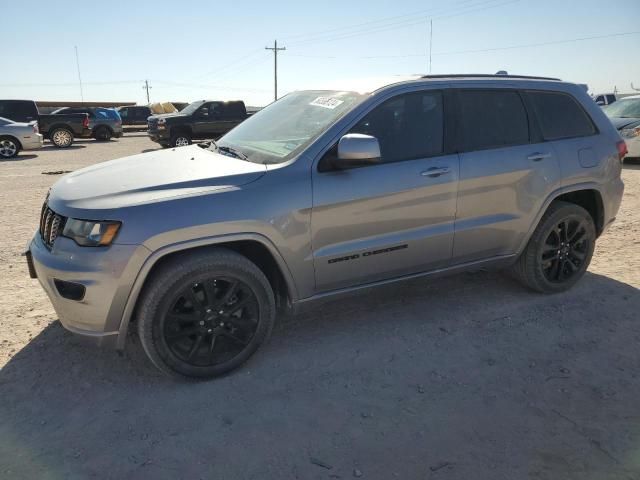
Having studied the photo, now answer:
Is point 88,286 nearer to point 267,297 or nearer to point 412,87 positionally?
point 267,297

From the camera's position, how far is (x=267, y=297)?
307 centimetres

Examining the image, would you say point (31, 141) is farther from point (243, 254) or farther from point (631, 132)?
point (631, 132)

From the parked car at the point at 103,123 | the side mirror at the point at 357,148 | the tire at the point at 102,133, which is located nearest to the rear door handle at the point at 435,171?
the side mirror at the point at 357,148

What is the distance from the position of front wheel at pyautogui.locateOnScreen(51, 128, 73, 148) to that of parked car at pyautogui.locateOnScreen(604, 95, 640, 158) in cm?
1882

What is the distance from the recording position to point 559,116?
4.03m

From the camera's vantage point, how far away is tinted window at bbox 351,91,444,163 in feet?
10.8

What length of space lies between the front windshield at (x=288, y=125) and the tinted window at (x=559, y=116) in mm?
1623

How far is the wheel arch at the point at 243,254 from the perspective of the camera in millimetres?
2695

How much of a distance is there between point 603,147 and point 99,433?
14.0ft

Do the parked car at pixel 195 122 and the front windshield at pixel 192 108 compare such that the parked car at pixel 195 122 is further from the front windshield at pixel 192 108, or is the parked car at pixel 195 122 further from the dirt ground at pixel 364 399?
the dirt ground at pixel 364 399

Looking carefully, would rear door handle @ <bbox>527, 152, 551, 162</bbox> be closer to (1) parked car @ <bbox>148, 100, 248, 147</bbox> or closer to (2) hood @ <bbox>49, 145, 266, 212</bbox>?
(2) hood @ <bbox>49, 145, 266, 212</bbox>

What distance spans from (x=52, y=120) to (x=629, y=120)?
64.5 feet

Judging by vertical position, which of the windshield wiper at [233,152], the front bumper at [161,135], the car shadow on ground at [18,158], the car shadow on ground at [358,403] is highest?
the windshield wiper at [233,152]

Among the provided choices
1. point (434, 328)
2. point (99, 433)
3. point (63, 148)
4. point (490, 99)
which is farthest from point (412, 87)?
point (63, 148)
